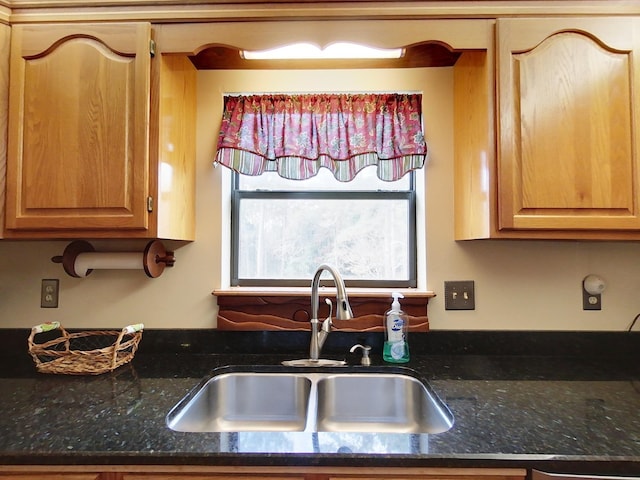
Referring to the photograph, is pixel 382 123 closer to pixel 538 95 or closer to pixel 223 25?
pixel 538 95

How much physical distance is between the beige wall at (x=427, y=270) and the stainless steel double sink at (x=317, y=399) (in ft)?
1.02

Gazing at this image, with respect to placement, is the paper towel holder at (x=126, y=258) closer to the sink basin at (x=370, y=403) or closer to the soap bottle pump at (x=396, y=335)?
the sink basin at (x=370, y=403)

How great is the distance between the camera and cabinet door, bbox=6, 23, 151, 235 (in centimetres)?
121

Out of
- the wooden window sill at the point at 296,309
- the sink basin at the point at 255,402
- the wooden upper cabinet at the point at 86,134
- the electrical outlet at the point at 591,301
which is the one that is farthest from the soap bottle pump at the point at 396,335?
the wooden upper cabinet at the point at 86,134

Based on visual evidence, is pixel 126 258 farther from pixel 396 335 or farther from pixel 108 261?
pixel 396 335

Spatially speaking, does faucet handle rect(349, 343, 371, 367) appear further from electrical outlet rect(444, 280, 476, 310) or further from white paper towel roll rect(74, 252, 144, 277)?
white paper towel roll rect(74, 252, 144, 277)

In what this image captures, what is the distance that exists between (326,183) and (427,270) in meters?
0.58

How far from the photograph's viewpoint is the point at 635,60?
3.96ft

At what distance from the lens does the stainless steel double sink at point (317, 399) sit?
126 centimetres

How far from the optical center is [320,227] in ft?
5.47

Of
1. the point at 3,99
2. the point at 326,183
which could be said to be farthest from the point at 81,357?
the point at 326,183

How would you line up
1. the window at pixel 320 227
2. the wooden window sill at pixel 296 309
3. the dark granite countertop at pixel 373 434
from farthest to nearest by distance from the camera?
the window at pixel 320 227 → the wooden window sill at pixel 296 309 → the dark granite countertop at pixel 373 434

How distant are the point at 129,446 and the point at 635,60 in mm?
1813

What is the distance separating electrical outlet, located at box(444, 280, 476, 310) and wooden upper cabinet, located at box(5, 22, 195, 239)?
1.12 m
